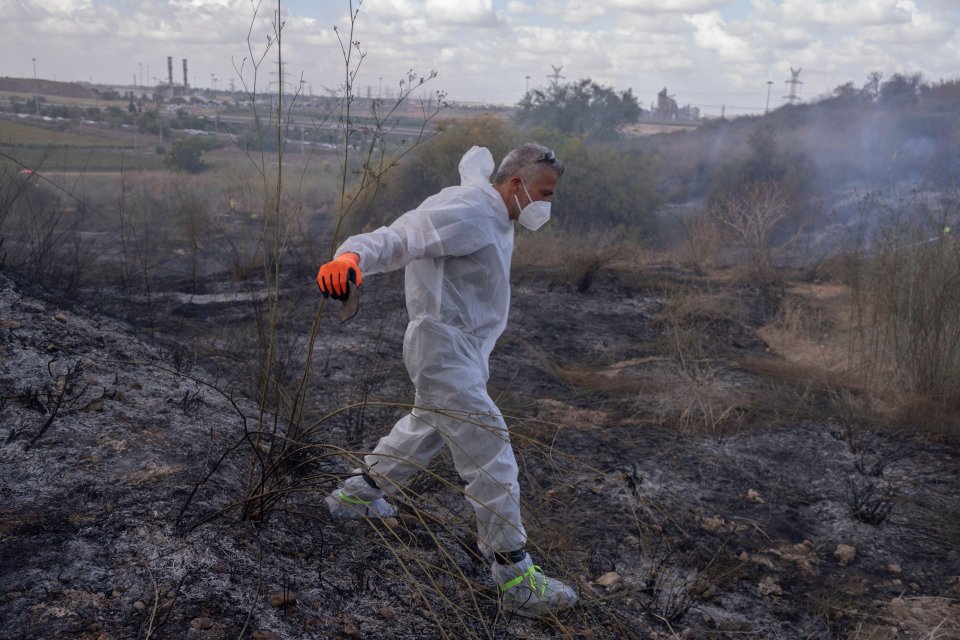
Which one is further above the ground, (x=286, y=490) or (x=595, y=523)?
(x=286, y=490)

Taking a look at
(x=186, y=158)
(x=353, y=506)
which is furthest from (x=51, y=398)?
(x=186, y=158)

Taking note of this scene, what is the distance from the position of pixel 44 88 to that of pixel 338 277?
58399 millimetres

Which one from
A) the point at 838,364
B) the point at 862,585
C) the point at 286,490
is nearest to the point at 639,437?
the point at 862,585

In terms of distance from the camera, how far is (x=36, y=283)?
5949mm

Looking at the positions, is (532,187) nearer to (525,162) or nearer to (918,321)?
(525,162)

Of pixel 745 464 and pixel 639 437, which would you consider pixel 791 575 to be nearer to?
pixel 745 464

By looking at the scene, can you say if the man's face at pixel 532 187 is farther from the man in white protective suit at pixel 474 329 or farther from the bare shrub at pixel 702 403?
the bare shrub at pixel 702 403

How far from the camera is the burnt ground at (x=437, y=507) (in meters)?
2.37

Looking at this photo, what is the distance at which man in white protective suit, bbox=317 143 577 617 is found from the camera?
270 centimetres

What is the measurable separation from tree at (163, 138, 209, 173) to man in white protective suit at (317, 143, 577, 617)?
2442 centimetres

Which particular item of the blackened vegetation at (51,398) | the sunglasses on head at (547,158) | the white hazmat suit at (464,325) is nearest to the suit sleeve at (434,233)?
the white hazmat suit at (464,325)

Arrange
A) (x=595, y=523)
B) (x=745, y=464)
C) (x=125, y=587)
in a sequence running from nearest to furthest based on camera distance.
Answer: (x=125, y=587), (x=595, y=523), (x=745, y=464)

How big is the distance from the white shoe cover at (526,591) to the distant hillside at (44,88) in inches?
2076

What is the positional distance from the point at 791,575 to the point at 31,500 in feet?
9.71
